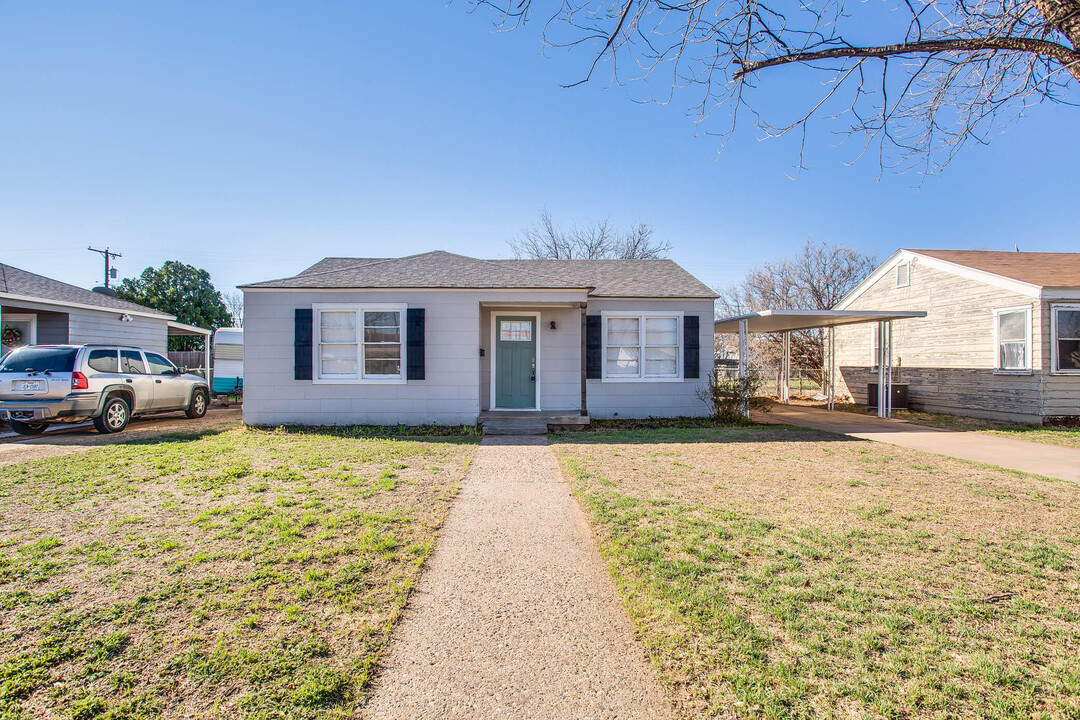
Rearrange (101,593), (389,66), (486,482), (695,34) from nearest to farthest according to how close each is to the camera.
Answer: (101,593) < (695,34) < (486,482) < (389,66)

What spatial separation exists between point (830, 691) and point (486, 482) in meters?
4.03

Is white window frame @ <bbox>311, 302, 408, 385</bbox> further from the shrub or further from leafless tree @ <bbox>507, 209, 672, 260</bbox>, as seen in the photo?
leafless tree @ <bbox>507, 209, 672, 260</bbox>

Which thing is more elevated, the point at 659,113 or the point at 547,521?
the point at 659,113

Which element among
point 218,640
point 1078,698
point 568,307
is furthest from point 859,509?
point 568,307

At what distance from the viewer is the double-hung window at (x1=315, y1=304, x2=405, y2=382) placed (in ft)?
32.4

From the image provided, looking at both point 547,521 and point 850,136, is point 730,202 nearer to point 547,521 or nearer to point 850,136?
point 850,136

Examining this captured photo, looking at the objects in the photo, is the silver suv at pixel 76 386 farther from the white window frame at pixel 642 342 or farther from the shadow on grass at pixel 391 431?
the white window frame at pixel 642 342

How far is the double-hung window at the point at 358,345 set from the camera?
9875mm

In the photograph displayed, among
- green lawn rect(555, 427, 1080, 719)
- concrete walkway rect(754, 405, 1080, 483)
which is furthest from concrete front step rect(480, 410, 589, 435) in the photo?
concrete walkway rect(754, 405, 1080, 483)

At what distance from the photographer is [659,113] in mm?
5156

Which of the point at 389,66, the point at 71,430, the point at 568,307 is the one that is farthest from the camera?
Result: the point at 568,307

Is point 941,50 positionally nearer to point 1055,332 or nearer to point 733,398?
point 733,398

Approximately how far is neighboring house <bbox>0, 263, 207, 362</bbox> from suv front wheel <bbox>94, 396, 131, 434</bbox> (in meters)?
4.51

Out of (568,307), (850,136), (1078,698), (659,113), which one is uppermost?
(659,113)
